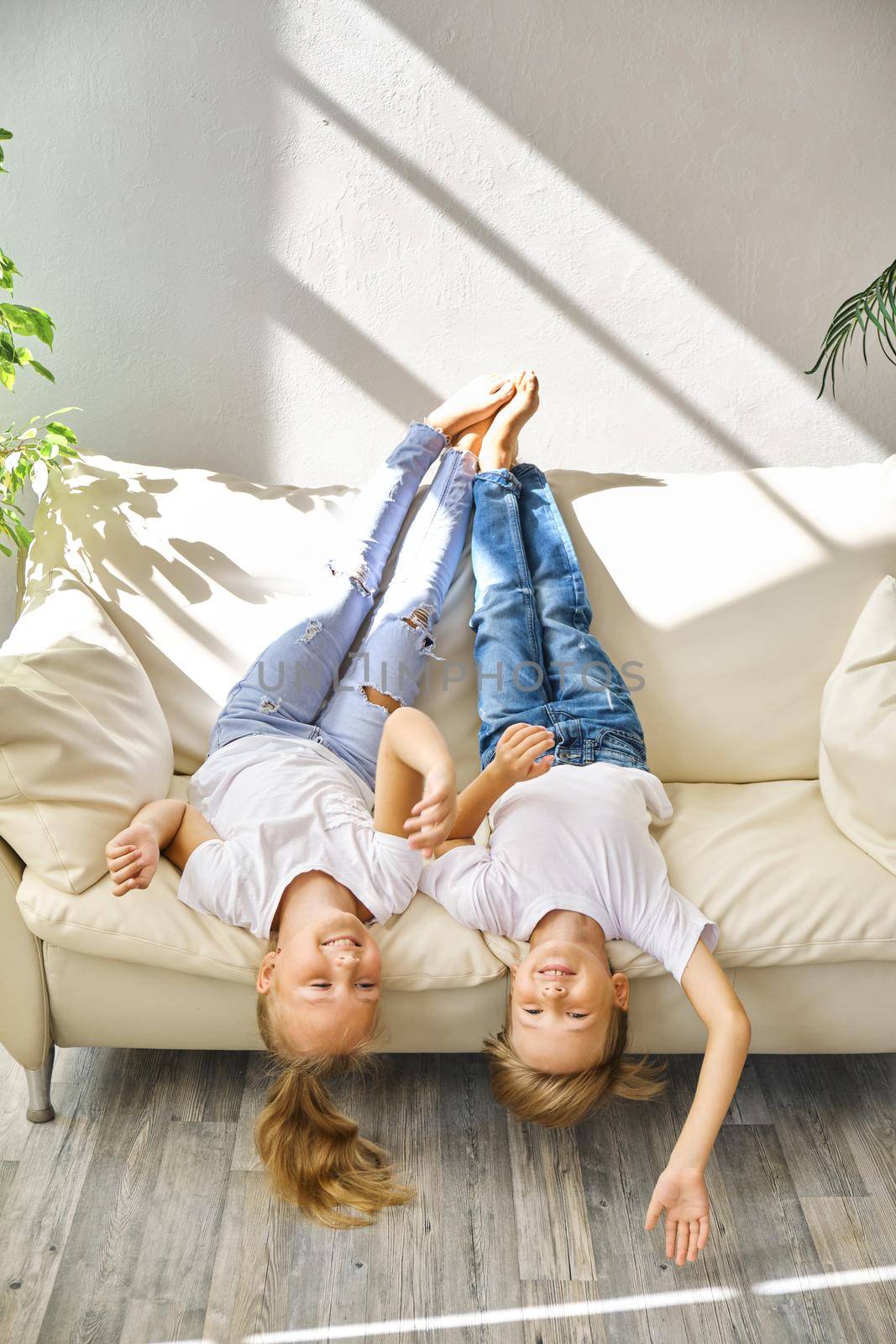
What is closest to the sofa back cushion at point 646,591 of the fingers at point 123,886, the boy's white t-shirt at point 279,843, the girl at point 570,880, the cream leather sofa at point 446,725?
the cream leather sofa at point 446,725

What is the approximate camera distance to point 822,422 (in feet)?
7.89

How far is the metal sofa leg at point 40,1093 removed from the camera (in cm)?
164

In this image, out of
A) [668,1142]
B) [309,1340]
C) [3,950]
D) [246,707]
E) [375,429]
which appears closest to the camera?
[309,1340]

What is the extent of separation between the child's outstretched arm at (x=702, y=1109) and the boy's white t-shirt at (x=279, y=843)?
0.46 m

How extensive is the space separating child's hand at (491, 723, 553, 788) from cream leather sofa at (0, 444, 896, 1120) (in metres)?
0.26

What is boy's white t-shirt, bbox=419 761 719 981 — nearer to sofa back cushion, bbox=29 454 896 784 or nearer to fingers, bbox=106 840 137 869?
sofa back cushion, bbox=29 454 896 784

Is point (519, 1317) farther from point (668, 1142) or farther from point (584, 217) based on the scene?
point (584, 217)

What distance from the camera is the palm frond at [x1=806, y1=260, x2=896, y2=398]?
1974mm

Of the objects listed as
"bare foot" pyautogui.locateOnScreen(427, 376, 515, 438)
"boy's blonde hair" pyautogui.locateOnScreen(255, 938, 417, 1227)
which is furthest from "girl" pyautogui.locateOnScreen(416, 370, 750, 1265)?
"bare foot" pyautogui.locateOnScreen(427, 376, 515, 438)

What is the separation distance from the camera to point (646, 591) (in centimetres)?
203

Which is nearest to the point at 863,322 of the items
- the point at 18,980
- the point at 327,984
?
the point at 327,984

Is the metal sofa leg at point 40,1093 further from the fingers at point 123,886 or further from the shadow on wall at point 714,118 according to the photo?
the shadow on wall at point 714,118

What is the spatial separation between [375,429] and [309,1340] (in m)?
1.78

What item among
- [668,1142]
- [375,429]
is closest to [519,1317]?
[668,1142]
